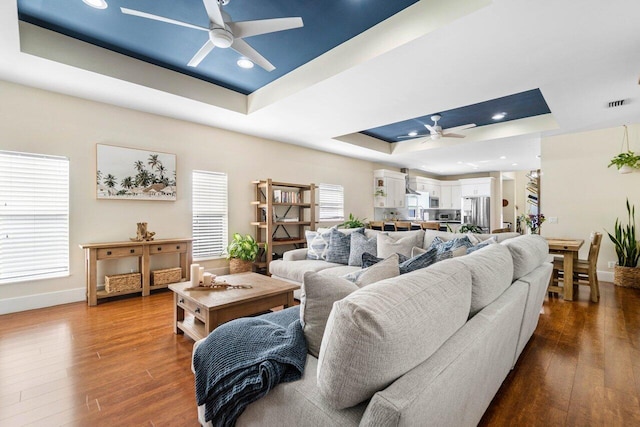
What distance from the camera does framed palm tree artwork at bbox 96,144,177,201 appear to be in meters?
3.98

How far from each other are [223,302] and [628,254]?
6016mm

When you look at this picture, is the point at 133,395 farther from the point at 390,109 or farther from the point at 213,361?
the point at 390,109

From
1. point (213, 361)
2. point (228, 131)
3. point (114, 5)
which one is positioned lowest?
point (213, 361)

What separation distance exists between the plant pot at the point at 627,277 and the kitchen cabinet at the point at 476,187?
5087mm

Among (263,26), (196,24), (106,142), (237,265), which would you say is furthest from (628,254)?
(106,142)

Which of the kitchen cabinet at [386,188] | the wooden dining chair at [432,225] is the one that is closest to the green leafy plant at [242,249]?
the wooden dining chair at [432,225]

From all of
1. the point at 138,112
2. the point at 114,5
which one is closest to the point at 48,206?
the point at 138,112

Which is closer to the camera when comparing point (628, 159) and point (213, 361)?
point (213, 361)

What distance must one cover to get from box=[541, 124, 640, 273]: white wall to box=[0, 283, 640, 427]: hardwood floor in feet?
7.48

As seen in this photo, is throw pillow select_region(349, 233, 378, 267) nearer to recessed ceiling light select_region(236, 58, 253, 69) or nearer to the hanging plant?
recessed ceiling light select_region(236, 58, 253, 69)

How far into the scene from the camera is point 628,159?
15.2 ft

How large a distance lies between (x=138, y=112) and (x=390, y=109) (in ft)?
12.0

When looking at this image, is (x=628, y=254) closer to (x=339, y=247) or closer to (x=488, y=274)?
(x=339, y=247)

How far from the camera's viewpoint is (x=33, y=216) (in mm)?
3561
